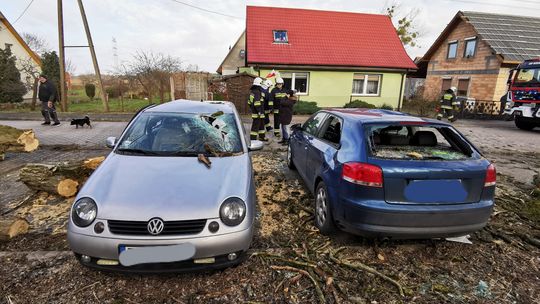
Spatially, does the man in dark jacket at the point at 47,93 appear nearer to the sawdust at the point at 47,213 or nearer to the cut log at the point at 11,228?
the sawdust at the point at 47,213

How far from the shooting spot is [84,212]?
2.30 meters

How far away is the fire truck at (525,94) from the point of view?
37.9 feet

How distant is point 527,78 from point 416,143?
492 inches

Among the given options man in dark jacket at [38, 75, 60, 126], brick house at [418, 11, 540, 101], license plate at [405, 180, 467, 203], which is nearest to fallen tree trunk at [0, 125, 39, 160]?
man in dark jacket at [38, 75, 60, 126]

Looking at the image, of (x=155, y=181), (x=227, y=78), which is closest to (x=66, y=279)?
(x=155, y=181)

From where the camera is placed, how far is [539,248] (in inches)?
126

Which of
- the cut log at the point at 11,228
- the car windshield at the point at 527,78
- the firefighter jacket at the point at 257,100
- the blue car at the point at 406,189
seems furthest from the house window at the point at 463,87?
the cut log at the point at 11,228

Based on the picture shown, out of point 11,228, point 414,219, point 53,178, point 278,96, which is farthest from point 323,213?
point 278,96

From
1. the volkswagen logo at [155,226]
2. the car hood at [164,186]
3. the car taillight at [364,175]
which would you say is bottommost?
the volkswagen logo at [155,226]

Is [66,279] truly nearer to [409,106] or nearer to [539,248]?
[539,248]

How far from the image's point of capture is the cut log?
3027 mm

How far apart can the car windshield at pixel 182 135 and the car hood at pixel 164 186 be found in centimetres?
18

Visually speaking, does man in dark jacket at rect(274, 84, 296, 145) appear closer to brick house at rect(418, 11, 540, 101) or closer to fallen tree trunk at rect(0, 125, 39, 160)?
fallen tree trunk at rect(0, 125, 39, 160)

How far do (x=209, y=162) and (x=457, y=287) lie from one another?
2572 millimetres
